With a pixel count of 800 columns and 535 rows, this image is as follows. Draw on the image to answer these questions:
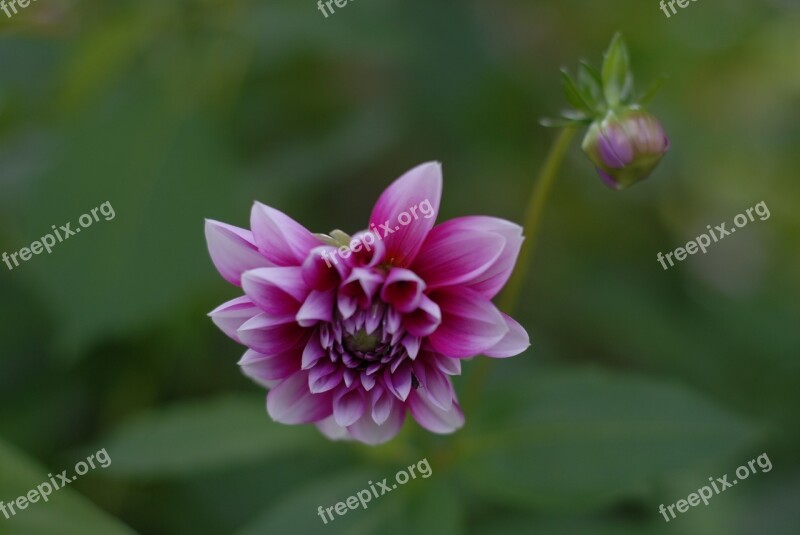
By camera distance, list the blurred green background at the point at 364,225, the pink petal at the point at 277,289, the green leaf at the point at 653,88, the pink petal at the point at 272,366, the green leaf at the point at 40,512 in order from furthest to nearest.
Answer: the blurred green background at the point at 364,225, the green leaf at the point at 40,512, the green leaf at the point at 653,88, the pink petal at the point at 272,366, the pink petal at the point at 277,289

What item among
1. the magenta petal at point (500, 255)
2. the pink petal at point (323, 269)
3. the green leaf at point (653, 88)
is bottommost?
the magenta petal at point (500, 255)

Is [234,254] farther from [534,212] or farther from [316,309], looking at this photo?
[534,212]

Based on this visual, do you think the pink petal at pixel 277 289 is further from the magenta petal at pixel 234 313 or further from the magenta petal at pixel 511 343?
the magenta petal at pixel 511 343

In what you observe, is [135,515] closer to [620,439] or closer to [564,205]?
[620,439]

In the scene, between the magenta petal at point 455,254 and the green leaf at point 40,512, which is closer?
the magenta petal at point 455,254

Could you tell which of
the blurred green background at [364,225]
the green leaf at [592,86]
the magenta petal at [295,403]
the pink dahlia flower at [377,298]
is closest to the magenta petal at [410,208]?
the pink dahlia flower at [377,298]

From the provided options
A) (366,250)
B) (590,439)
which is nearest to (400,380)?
(366,250)
